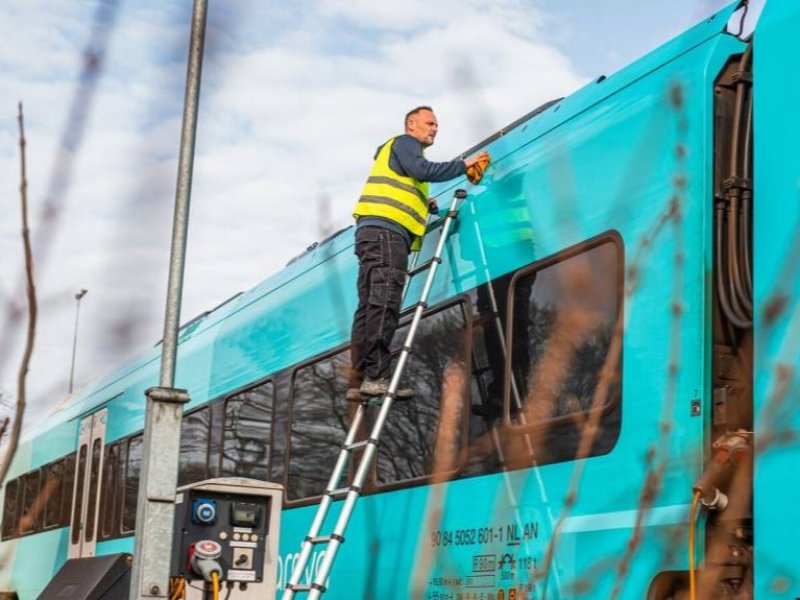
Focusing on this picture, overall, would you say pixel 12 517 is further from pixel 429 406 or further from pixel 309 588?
pixel 309 588

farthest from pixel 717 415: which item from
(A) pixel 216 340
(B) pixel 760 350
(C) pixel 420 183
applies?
(A) pixel 216 340

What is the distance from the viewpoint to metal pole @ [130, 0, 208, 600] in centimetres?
447

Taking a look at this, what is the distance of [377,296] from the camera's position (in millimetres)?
6223

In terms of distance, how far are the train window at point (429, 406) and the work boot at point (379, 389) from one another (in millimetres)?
181

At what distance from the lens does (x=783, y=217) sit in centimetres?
398

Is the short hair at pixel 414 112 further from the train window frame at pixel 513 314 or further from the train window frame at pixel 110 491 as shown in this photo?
the train window frame at pixel 110 491

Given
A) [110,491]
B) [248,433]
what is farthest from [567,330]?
[110,491]

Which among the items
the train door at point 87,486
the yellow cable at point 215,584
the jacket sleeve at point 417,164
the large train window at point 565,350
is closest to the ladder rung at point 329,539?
the large train window at point 565,350

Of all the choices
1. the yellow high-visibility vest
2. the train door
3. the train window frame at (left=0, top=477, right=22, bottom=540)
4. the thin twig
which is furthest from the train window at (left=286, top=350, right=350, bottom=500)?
the train window frame at (left=0, top=477, right=22, bottom=540)

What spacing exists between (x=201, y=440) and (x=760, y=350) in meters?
6.41

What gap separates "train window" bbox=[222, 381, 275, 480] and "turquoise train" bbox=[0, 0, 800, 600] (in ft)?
2.89

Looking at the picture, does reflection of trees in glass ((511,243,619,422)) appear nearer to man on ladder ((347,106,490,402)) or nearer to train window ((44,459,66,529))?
man on ladder ((347,106,490,402))

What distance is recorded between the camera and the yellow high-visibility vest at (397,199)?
6.34 m

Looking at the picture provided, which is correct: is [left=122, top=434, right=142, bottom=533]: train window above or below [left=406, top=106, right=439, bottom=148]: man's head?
below
